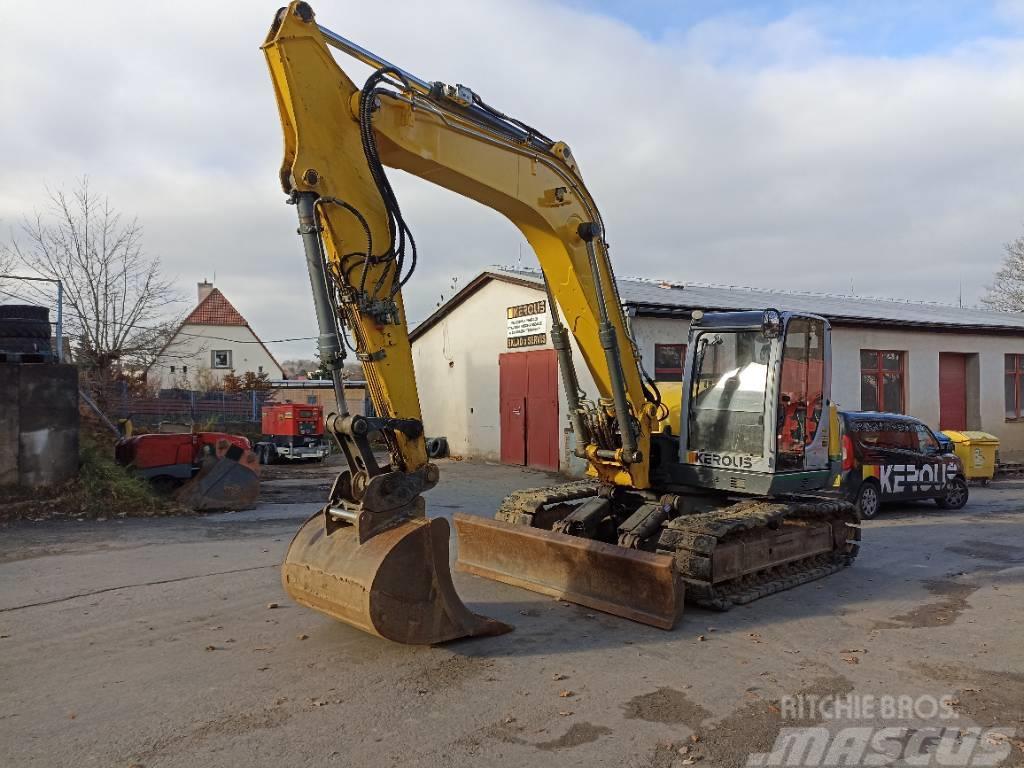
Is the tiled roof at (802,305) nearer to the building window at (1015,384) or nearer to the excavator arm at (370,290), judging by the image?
the building window at (1015,384)

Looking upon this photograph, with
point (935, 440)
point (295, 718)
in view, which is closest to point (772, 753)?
point (295, 718)

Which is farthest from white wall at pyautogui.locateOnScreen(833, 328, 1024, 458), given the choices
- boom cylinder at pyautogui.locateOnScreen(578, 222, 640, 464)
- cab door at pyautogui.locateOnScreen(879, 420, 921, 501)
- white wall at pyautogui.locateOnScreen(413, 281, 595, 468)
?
boom cylinder at pyautogui.locateOnScreen(578, 222, 640, 464)

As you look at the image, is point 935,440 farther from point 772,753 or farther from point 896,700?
point 772,753

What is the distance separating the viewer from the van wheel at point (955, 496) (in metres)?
14.2

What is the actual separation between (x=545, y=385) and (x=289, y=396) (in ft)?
56.5

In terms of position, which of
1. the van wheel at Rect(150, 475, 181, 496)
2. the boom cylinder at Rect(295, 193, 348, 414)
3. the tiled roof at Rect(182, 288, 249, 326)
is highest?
the tiled roof at Rect(182, 288, 249, 326)

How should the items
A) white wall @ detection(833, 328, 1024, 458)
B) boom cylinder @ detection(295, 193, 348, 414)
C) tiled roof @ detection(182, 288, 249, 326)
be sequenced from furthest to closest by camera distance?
tiled roof @ detection(182, 288, 249, 326)
white wall @ detection(833, 328, 1024, 458)
boom cylinder @ detection(295, 193, 348, 414)

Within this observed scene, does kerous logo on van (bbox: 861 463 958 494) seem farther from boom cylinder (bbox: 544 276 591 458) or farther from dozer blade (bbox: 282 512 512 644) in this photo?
dozer blade (bbox: 282 512 512 644)

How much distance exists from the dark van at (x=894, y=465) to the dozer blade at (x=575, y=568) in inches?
277

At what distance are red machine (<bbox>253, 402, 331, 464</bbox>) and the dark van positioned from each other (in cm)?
1385

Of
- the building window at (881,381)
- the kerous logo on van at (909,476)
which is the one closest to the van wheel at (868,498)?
the kerous logo on van at (909,476)

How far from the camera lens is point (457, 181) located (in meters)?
6.71

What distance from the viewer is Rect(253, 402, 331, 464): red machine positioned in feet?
71.8

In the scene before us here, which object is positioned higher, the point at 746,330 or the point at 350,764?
the point at 746,330
